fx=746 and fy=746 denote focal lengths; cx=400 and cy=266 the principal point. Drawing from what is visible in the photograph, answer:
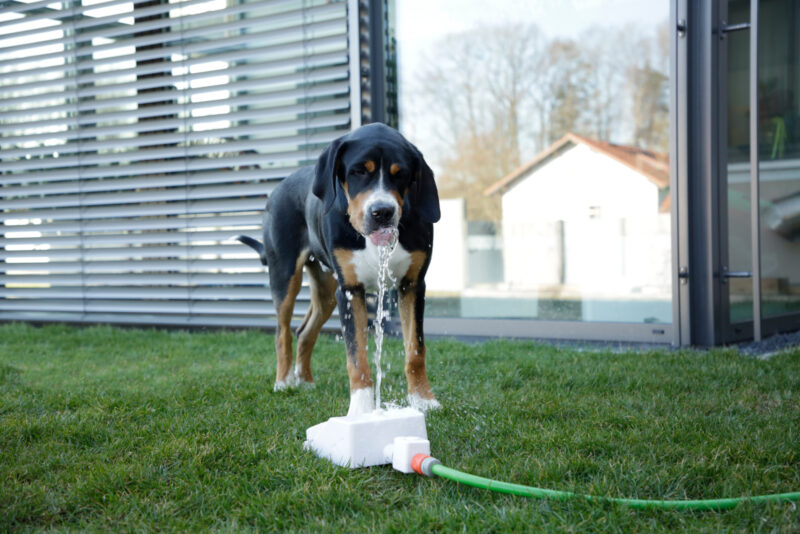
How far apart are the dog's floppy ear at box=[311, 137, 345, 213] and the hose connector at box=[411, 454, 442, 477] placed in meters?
1.25

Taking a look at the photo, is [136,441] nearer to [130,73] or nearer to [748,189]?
[748,189]

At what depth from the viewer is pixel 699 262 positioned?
5.28 meters

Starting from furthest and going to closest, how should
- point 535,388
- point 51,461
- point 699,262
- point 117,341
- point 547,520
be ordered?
1. point 117,341
2. point 699,262
3. point 535,388
4. point 51,461
5. point 547,520

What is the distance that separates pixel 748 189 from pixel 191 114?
4740 millimetres

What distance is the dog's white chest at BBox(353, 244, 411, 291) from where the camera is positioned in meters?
3.23

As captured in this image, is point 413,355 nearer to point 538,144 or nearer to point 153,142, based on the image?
point 538,144

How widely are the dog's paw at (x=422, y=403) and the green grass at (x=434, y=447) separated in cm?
7

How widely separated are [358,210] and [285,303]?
4.08 feet

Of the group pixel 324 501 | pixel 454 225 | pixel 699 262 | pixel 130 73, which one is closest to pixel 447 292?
pixel 454 225

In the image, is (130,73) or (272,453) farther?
(130,73)

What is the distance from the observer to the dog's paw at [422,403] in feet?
10.7

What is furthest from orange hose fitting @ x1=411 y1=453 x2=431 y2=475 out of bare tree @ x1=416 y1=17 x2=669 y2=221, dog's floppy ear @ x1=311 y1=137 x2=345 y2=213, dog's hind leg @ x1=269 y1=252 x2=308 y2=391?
bare tree @ x1=416 y1=17 x2=669 y2=221

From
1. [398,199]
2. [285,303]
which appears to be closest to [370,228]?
[398,199]

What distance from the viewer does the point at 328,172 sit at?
3.16m
